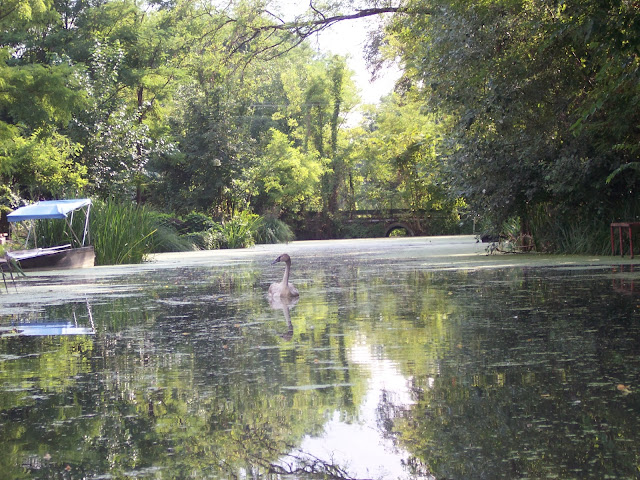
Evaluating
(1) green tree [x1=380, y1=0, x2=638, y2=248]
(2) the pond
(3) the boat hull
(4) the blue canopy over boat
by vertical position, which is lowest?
(2) the pond

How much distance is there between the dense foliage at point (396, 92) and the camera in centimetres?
1471

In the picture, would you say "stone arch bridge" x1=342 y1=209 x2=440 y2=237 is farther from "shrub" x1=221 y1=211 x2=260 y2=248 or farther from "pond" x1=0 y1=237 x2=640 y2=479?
"pond" x1=0 y1=237 x2=640 y2=479

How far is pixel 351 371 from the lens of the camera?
4824mm

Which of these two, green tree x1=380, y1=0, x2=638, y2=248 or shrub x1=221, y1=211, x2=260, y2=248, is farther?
shrub x1=221, y1=211, x2=260, y2=248

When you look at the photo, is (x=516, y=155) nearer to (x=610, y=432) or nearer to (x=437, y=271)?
(x=437, y=271)

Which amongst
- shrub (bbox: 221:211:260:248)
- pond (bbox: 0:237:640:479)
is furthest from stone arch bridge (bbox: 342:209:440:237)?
pond (bbox: 0:237:640:479)

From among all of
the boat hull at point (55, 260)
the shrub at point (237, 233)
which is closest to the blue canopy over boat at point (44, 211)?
the boat hull at point (55, 260)

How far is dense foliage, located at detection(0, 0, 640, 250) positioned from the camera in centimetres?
1471

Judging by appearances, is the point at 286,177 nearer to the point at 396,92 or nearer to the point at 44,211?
the point at 396,92

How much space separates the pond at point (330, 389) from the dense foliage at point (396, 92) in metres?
3.00

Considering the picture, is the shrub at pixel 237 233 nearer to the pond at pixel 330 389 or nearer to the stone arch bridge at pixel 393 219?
the stone arch bridge at pixel 393 219

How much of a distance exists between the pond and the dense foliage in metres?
3.00

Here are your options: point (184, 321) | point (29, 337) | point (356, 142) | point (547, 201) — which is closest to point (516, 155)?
point (547, 201)

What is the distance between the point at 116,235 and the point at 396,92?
1311cm
